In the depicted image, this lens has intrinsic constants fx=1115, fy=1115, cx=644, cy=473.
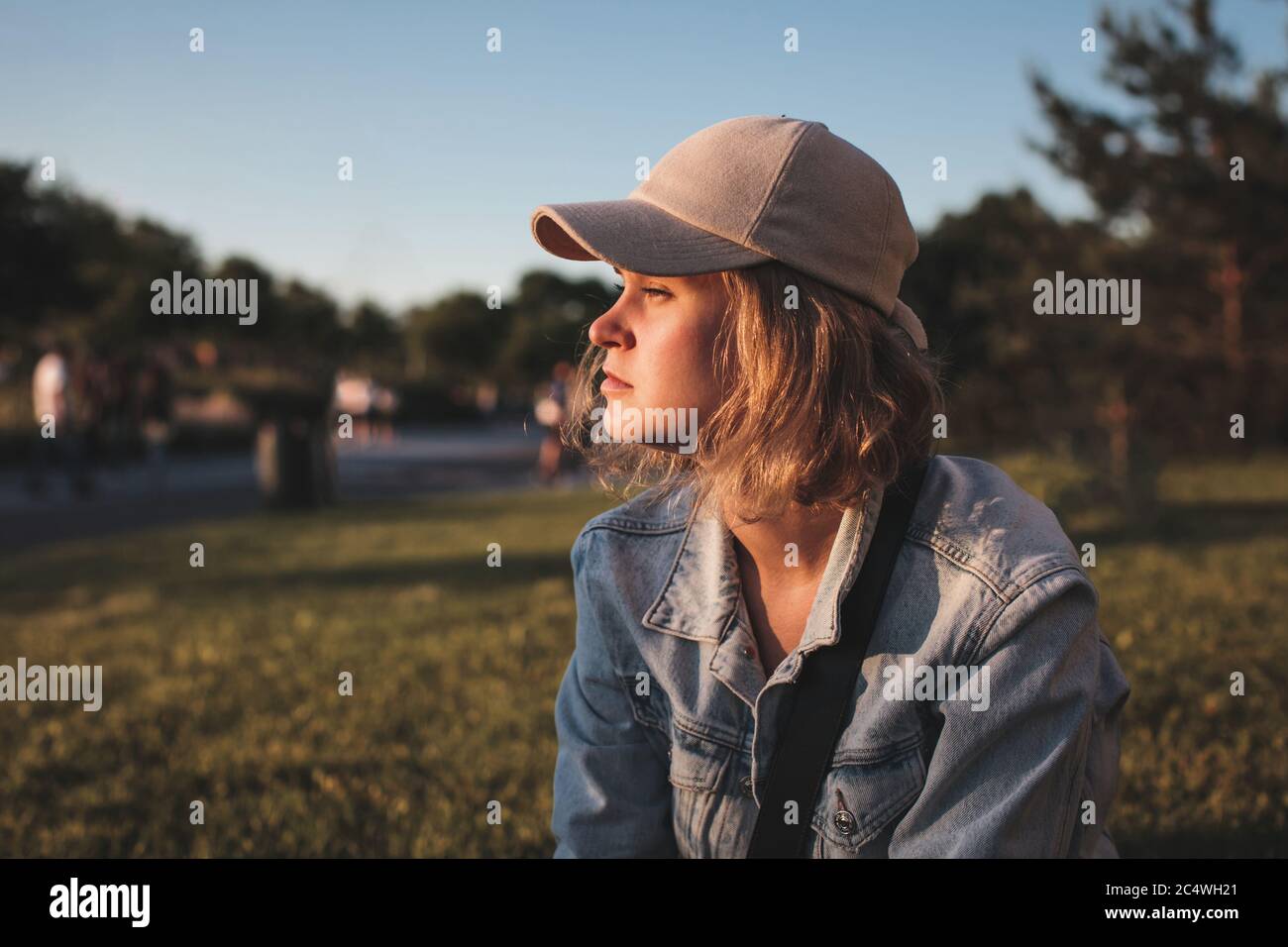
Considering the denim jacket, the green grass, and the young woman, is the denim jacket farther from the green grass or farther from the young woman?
the green grass

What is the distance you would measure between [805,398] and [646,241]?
36 cm

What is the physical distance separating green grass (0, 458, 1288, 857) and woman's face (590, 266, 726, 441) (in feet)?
5.70

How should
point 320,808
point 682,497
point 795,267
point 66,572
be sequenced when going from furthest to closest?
point 66,572, point 320,808, point 682,497, point 795,267

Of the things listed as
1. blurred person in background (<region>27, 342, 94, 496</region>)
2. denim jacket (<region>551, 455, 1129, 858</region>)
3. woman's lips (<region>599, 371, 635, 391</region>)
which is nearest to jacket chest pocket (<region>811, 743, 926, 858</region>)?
denim jacket (<region>551, 455, 1129, 858</region>)

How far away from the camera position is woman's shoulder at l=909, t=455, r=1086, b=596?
5.57 ft

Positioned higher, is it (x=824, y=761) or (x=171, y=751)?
(x=824, y=761)

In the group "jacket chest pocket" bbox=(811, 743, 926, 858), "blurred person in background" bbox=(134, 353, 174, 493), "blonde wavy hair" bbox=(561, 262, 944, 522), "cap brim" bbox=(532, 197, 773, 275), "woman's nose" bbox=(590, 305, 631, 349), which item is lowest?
"jacket chest pocket" bbox=(811, 743, 926, 858)

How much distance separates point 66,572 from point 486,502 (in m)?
6.80

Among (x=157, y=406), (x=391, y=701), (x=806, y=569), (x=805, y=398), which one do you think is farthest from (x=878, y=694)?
(x=157, y=406)

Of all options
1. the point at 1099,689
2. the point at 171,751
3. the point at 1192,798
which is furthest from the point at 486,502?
the point at 1099,689

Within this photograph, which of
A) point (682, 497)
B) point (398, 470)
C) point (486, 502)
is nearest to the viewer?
point (682, 497)
